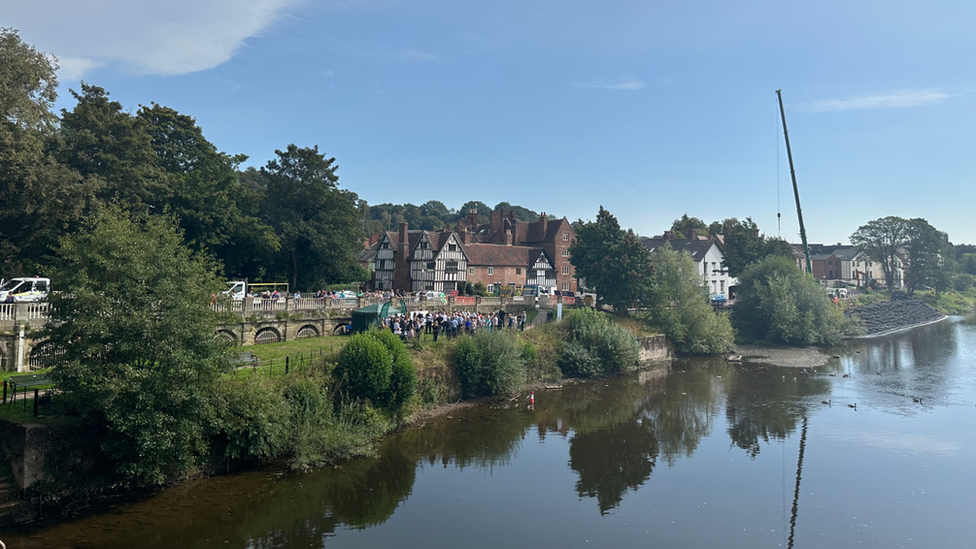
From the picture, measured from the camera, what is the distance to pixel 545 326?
3656 cm

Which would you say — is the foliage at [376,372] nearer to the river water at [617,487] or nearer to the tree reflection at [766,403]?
the river water at [617,487]

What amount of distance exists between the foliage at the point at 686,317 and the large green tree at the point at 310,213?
23.5m

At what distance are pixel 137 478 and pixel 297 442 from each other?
173 inches

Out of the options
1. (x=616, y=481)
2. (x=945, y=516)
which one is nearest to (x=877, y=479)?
(x=945, y=516)

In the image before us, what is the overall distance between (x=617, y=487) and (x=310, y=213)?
33.9 m

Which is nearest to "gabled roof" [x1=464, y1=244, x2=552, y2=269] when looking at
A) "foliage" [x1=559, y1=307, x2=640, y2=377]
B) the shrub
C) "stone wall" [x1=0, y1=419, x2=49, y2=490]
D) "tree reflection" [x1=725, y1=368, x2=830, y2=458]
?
"foliage" [x1=559, y1=307, x2=640, y2=377]

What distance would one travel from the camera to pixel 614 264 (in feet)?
151

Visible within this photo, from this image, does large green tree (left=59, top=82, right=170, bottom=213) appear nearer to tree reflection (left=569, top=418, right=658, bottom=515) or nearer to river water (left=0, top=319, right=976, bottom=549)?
river water (left=0, top=319, right=976, bottom=549)

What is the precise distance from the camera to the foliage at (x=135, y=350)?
51.1 feet

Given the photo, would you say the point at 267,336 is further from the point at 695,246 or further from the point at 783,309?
the point at 695,246

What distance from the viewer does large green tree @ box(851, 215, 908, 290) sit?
287ft

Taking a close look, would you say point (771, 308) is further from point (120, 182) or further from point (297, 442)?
point (120, 182)

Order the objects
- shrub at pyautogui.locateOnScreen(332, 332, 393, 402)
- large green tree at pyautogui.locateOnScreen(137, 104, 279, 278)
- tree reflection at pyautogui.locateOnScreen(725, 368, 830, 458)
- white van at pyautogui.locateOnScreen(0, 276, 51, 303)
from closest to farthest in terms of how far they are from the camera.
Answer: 1. shrub at pyautogui.locateOnScreen(332, 332, 393, 402)
2. white van at pyautogui.locateOnScreen(0, 276, 51, 303)
3. tree reflection at pyautogui.locateOnScreen(725, 368, 830, 458)
4. large green tree at pyautogui.locateOnScreen(137, 104, 279, 278)

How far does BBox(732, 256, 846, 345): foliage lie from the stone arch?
124 ft
